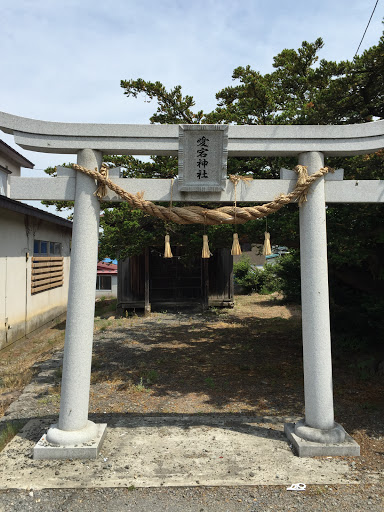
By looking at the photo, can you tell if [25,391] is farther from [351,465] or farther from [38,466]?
[351,465]

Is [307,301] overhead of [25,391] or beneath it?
overhead

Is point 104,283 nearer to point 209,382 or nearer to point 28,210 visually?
point 28,210

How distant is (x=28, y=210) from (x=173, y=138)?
818 cm

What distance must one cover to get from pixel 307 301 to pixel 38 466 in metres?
3.85

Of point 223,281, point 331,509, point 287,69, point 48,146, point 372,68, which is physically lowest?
point 331,509

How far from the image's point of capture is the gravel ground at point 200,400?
372 cm

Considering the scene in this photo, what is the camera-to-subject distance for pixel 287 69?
8539 mm

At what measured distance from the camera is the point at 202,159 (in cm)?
486

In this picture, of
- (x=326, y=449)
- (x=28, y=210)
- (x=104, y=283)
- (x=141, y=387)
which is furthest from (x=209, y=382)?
(x=104, y=283)

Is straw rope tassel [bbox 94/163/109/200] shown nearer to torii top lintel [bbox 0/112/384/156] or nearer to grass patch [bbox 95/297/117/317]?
torii top lintel [bbox 0/112/384/156]

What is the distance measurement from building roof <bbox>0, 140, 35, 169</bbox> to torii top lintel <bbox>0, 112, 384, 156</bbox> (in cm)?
1187

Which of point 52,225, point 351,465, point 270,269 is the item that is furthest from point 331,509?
point 270,269

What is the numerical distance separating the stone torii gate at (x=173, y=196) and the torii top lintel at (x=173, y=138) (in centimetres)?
1

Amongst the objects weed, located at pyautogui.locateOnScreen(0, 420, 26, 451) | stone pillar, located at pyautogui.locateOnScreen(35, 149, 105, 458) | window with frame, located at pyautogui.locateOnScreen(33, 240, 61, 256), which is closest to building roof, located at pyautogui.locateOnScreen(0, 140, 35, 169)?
window with frame, located at pyautogui.locateOnScreen(33, 240, 61, 256)
